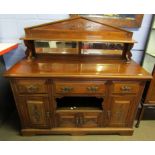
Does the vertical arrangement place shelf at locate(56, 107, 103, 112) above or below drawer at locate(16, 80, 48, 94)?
below

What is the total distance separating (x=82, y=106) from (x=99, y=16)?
1.03 metres

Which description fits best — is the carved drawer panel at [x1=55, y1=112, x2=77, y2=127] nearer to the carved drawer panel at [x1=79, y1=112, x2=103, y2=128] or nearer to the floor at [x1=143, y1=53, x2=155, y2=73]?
the carved drawer panel at [x1=79, y1=112, x2=103, y2=128]

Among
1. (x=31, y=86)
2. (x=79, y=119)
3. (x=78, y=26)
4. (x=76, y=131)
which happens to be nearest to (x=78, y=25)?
(x=78, y=26)

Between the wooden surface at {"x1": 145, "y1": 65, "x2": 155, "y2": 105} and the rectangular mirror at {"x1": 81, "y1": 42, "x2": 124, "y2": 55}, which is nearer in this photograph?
the wooden surface at {"x1": 145, "y1": 65, "x2": 155, "y2": 105}

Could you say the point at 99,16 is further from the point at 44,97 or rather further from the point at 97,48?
the point at 44,97

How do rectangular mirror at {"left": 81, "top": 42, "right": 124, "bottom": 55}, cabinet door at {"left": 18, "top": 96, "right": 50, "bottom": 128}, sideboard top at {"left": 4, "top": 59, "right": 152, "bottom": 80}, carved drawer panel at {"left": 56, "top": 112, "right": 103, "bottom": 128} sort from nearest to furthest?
sideboard top at {"left": 4, "top": 59, "right": 152, "bottom": 80}, cabinet door at {"left": 18, "top": 96, "right": 50, "bottom": 128}, carved drawer panel at {"left": 56, "top": 112, "right": 103, "bottom": 128}, rectangular mirror at {"left": 81, "top": 42, "right": 124, "bottom": 55}

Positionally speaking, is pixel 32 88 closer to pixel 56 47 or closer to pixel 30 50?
pixel 30 50

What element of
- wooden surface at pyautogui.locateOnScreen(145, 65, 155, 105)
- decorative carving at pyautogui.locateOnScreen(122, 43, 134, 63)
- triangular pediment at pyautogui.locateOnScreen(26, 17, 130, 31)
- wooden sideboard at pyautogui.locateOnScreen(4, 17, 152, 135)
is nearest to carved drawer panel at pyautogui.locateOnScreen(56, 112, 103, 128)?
wooden sideboard at pyautogui.locateOnScreen(4, 17, 152, 135)

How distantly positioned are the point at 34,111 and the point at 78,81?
Answer: 59 cm

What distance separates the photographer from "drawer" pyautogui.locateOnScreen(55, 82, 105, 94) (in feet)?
4.19

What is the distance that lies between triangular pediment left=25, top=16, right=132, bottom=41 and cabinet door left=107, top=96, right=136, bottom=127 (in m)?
0.64

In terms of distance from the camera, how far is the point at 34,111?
→ 143 centimetres

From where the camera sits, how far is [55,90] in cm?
131
